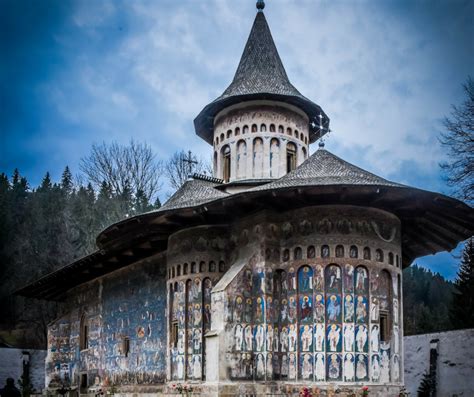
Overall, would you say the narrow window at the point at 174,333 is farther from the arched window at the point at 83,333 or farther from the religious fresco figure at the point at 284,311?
the arched window at the point at 83,333

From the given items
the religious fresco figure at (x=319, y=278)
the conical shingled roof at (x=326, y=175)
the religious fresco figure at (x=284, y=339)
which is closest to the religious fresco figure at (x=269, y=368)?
the religious fresco figure at (x=284, y=339)

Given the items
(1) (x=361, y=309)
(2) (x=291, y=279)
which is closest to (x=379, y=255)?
(1) (x=361, y=309)

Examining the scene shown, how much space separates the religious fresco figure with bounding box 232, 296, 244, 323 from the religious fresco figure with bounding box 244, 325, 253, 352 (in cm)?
28

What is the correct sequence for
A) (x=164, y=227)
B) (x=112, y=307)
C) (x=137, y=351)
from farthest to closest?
(x=112, y=307) < (x=137, y=351) < (x=164, y=227)

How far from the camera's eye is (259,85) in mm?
22062

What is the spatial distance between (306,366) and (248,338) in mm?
1534

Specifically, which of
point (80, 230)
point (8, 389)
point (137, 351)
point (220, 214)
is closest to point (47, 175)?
point (80, 230)

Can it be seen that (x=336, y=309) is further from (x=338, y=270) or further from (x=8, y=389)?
(x=8, y=389)

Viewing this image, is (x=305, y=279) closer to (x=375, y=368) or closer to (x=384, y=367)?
(x=375, y=368)

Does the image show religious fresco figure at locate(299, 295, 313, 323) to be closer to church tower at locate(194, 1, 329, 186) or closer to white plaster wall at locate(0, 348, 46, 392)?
church tower at locate(194, 1, 329, 186)

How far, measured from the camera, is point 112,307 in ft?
82.3

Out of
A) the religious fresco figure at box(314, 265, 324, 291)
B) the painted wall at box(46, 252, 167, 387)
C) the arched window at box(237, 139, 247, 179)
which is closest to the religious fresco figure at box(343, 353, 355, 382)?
the religious fresco figure at box(314, 265, 324, 291)

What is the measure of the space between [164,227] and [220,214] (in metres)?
2.10

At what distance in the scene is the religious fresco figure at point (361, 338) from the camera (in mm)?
15688
